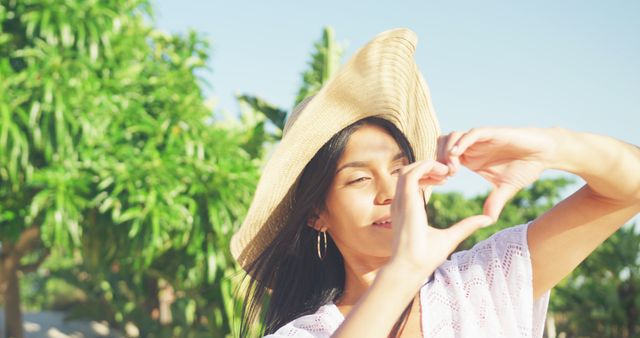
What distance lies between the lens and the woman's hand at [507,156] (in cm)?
139

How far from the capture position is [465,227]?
1.29 meters

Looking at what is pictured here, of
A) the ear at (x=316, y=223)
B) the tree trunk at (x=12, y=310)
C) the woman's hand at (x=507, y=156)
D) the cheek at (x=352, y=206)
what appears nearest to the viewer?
the woman's hand at (x=507, y=156)

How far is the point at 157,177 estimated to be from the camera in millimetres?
7555

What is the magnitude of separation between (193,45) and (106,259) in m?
2.45

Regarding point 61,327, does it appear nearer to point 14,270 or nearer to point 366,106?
point 14,270

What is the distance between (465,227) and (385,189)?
1.70ft

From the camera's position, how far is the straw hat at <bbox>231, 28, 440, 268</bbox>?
6.54 ft

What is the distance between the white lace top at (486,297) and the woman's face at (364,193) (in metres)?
0.16

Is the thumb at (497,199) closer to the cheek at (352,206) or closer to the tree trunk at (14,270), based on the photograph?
the cheek at (352,206)

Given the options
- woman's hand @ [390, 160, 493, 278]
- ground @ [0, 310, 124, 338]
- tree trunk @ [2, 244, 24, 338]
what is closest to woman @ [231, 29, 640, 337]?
woman's hand @ [390, 160, 493, 278]

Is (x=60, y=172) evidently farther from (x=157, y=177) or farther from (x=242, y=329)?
(x=242, y=329)

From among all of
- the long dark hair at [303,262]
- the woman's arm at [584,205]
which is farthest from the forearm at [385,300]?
the long dark hair at [303,262]

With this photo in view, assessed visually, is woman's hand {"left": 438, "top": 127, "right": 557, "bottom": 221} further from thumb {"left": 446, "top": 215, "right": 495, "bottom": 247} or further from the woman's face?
the woman's face

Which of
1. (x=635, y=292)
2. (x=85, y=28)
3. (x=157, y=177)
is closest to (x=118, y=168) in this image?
(x=157, y=177)
